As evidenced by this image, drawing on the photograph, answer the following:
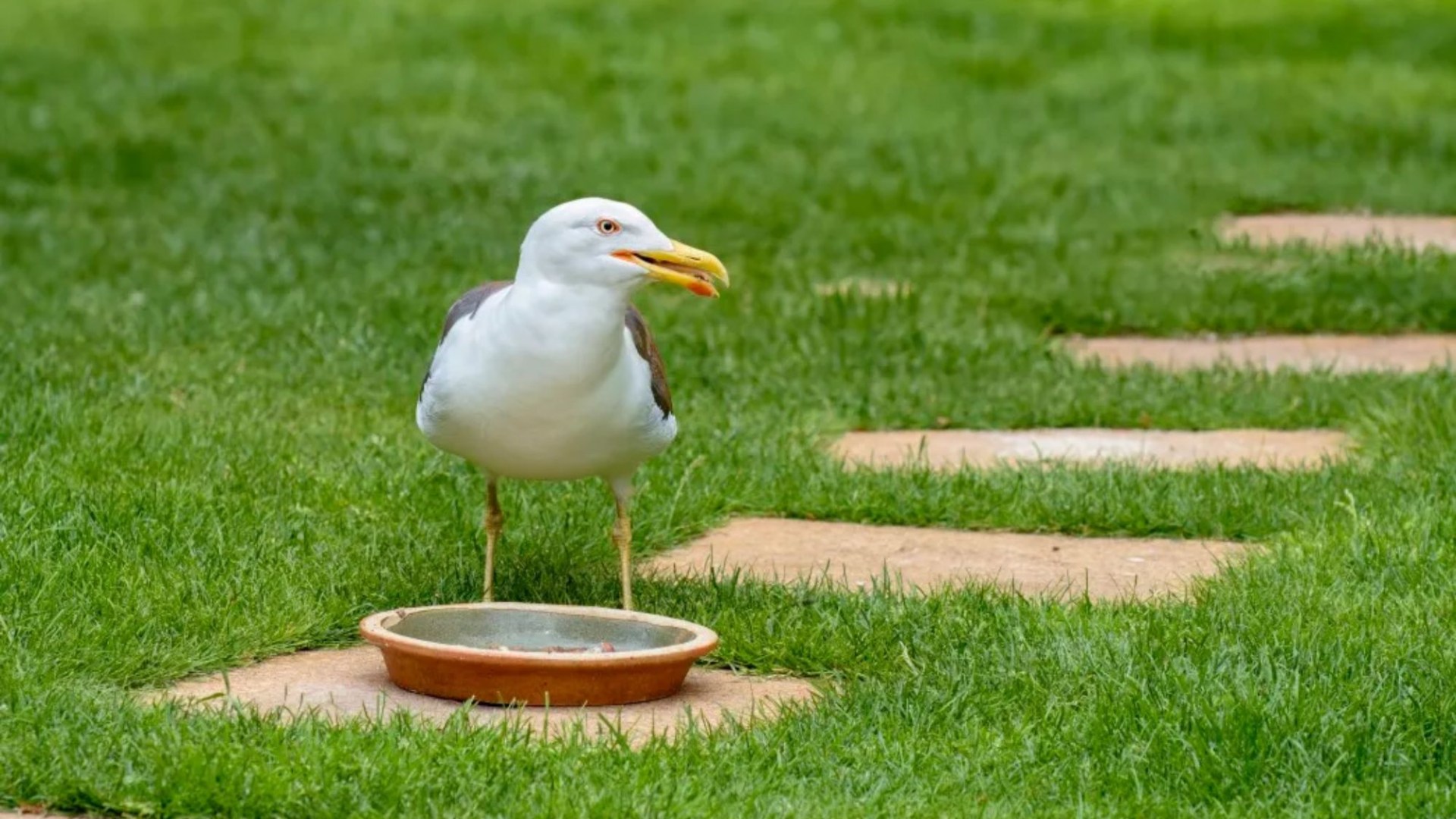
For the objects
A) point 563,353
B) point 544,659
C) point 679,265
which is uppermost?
point 679,265

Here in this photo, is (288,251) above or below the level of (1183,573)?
above

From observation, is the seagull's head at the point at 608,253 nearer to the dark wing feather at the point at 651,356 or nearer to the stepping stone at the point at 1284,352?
the dark wing feather at the point at 651,356

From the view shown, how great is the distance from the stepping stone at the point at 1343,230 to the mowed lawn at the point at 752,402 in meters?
0.17

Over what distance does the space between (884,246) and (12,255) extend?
3834 millimetres

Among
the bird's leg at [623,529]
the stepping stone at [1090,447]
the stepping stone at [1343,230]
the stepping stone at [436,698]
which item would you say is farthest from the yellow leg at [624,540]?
the stepping stone at [1343,230]

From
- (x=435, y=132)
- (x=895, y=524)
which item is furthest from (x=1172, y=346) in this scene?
(x=435, y=132)

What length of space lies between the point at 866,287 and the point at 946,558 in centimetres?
368

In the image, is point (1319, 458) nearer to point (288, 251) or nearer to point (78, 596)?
point (78, 596)

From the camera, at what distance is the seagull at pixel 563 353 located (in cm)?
459

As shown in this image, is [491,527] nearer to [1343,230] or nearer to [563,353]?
[563,353]

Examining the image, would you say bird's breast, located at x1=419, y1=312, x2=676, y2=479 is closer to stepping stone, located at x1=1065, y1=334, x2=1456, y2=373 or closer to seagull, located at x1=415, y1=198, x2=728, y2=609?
seagull, located at x1=415, y1=198, x2=728, y2=609

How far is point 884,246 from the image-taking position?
33.4 ft

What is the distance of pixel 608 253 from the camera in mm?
4594

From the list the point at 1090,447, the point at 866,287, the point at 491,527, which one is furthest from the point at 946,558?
the point at 866,287
